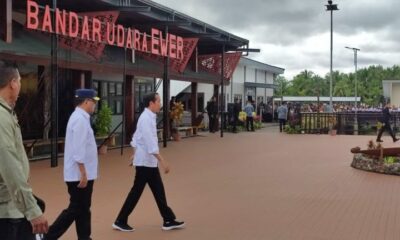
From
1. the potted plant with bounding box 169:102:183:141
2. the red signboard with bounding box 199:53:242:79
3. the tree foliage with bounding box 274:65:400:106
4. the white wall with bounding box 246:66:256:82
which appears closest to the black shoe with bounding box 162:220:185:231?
the potted plant with bounding box 169:102:183:141

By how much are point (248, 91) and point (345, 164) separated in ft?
87.3

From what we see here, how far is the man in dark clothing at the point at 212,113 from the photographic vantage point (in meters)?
28.8

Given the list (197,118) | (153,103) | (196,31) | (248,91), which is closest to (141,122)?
(153,103)

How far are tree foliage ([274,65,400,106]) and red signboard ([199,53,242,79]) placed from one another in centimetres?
6432

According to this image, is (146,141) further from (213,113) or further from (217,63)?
(217,63)

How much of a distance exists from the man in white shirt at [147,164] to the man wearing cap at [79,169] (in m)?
1.12

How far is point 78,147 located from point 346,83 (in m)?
101

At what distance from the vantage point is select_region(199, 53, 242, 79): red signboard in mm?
29172

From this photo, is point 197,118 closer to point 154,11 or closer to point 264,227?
point 154,11

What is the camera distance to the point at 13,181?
3359 millimetres

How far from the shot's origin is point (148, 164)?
277 inches

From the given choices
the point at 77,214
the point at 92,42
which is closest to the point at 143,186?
the point at 77,214

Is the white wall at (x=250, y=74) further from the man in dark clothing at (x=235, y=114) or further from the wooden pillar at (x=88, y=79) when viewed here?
the wooden pillar at (x=88, y=79)

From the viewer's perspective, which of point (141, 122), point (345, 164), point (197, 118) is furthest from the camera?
point (197, 118)
